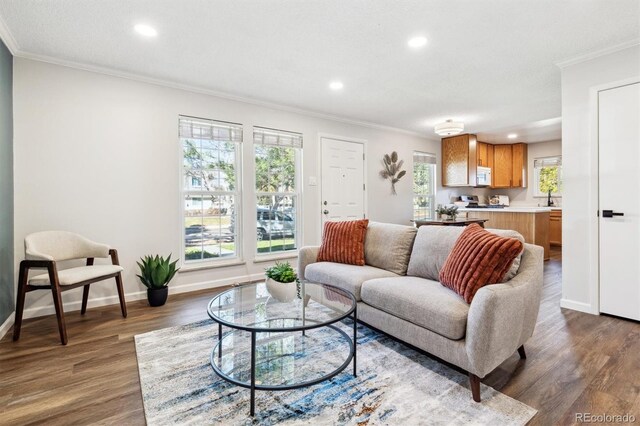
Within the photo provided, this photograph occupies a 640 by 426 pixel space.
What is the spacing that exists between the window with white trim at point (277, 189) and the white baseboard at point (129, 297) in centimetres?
47

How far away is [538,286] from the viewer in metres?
1.89

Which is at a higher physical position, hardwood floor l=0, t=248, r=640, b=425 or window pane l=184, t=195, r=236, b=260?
→ window pane l=184, t=195, r=236, b=260

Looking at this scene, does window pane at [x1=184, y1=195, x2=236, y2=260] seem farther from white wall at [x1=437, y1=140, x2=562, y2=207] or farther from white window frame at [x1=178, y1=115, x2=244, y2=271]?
white wall at [x1=437, y1=140, x2=562, y2=207]

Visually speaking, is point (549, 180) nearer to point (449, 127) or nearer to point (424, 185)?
point (424, 185)

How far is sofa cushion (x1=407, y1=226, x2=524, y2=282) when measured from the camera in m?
2.34

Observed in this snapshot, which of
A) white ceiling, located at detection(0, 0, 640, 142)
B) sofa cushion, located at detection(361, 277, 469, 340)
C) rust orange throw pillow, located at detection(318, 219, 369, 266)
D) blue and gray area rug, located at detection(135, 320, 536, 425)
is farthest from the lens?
rust orange throw pillow, located at detection(318, 219, 369, 266)

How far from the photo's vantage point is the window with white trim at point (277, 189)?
13.9 feet

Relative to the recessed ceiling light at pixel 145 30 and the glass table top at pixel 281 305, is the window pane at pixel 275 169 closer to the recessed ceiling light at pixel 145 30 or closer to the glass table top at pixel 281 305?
the recessed ceiling light at pixel 145 30

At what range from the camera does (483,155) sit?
22.6 ft

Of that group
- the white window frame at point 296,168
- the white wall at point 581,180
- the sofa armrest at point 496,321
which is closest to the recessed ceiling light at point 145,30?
the white window frame at point 296,168

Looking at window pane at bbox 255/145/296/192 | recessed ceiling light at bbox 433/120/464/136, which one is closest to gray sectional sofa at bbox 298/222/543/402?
window pane at bbox 255/145/296/192

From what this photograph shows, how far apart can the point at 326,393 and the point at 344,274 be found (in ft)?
3.46

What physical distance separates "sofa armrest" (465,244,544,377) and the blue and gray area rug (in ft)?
0.71

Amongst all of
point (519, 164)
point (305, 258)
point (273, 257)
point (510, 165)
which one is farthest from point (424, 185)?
point (305, 258)
